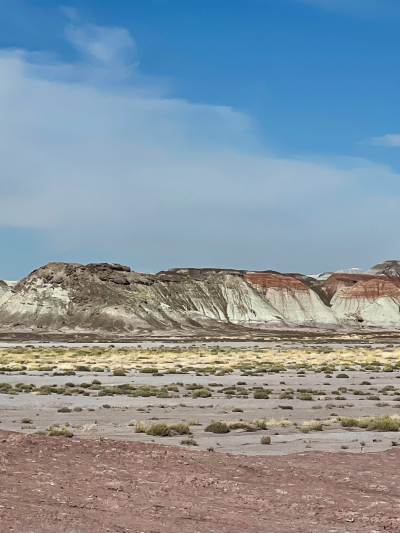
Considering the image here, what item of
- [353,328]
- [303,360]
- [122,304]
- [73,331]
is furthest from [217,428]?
[353,328]

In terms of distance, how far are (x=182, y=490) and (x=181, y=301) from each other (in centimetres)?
12374

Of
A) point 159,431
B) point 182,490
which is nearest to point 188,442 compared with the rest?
point 159,431

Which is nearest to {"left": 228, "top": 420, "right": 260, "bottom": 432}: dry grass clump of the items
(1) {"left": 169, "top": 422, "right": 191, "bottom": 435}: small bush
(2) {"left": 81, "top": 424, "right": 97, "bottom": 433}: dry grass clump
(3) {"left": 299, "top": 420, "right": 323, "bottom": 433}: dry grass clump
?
(3) {"left": 299, "top": 420, "right": 323, "bottom": 433}: dry grass clump

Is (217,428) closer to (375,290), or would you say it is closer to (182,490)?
(182,490)

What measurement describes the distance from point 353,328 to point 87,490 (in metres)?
138

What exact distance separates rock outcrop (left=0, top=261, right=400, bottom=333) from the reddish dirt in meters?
102

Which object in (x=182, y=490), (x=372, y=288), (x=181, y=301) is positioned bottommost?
Answer: (x=182, y=490)

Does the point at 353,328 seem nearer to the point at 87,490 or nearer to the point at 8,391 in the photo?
the point at 8,391

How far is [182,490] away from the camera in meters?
9.62

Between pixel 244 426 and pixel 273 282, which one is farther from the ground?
pixel 273 282

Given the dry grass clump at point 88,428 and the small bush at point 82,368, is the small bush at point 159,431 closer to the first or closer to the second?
the dry grass clump at point 88,428

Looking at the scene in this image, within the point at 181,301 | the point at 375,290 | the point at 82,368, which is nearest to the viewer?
the point at 82,368

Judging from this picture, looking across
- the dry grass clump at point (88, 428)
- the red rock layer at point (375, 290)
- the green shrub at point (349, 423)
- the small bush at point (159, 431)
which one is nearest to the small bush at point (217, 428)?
the small bush at point (159, 431)

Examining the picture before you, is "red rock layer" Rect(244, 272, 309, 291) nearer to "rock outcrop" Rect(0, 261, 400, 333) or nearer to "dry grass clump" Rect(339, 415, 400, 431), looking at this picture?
"rock outcrop" Rect(0, 261, 400, 333)
